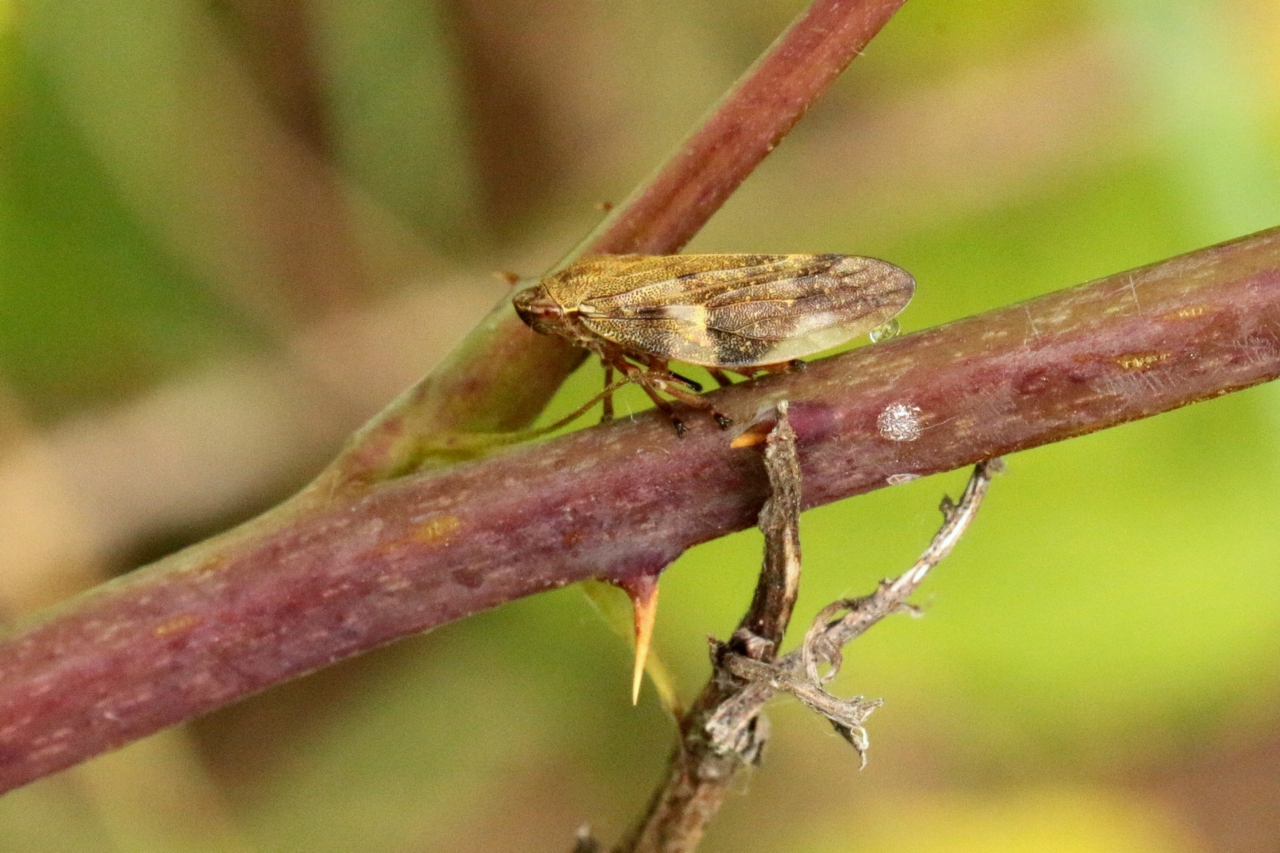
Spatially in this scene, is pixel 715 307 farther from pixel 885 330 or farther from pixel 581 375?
pixel 581 375

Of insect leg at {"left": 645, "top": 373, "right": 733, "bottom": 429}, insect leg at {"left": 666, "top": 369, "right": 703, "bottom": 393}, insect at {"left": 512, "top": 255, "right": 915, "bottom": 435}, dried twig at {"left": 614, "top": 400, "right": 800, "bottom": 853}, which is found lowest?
dried twig at {"left": 614, "top": 400, "right": 800, "bottom": 853}

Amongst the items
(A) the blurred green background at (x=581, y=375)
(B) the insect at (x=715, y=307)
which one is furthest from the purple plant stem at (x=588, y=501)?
(A) the blurred green background at (x=581, y=375)

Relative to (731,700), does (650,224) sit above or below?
above

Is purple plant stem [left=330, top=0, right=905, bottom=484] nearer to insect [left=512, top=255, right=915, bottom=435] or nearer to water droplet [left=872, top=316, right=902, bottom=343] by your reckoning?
insect [left=512, top=255, right=915, bottom=435]

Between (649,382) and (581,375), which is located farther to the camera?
(581,375)

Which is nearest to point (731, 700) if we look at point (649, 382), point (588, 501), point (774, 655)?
point (774, 655)

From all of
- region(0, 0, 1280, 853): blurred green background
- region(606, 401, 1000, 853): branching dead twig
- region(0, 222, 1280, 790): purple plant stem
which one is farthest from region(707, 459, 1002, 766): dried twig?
region(0, 0, 1280, 853): blurred green background

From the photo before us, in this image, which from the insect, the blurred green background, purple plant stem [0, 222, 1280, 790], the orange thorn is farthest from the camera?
the blurred green background

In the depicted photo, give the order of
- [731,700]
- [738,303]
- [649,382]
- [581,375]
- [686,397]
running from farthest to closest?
1. [581,375]
2. [738,303]
3. [649,382]
4. [686,397]
5. [731,700]
